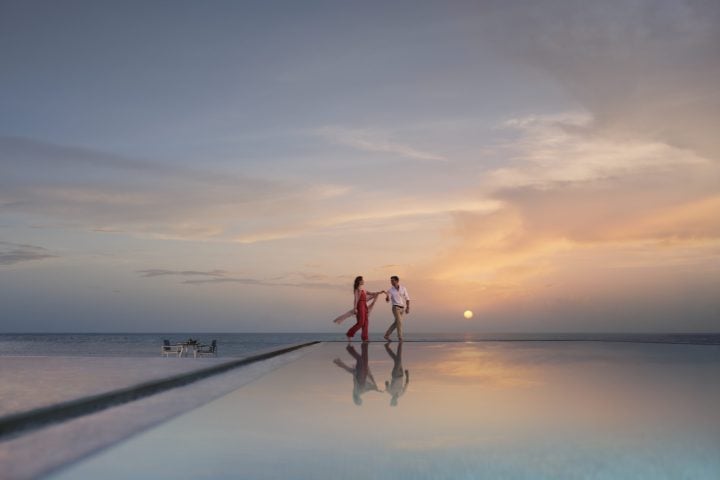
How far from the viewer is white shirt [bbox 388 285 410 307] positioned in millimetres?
19706

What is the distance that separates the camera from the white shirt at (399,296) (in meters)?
19.7

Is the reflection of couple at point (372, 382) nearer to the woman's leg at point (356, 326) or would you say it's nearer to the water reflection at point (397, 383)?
the water reflection at point (397, 383)

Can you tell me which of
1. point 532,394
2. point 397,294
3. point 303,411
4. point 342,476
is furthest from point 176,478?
point 397,294

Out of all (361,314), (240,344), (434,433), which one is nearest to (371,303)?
(361,314)

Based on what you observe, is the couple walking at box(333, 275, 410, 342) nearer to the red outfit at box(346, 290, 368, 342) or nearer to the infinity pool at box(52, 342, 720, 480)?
the red outfit at box(346, 290, 368, 342)

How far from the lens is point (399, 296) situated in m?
19.8

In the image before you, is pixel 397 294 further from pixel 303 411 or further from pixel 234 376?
pixel 303 411

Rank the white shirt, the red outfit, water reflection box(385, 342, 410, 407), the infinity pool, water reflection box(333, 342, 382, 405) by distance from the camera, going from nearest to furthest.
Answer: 1. the infinity pool
2. water reflection box(385, 342, 410, 407)
3. water reflection box(333, 342, 382, 405)
4. the white shirt
5. the red outfit

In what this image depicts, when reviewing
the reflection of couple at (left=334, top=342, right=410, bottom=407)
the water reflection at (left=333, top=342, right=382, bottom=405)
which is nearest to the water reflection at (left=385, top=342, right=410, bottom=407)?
the reflection of couple at (left=334, top=342, right=410, bottom=407)

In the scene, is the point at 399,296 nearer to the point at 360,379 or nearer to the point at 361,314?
the point at 361,314

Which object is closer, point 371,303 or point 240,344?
point 371,303

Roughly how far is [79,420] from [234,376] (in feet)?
14.5

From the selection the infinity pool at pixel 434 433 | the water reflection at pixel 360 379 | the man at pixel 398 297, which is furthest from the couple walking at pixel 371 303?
the infinity pool at pixel 434 433

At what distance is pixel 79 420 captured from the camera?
19.0 ft
